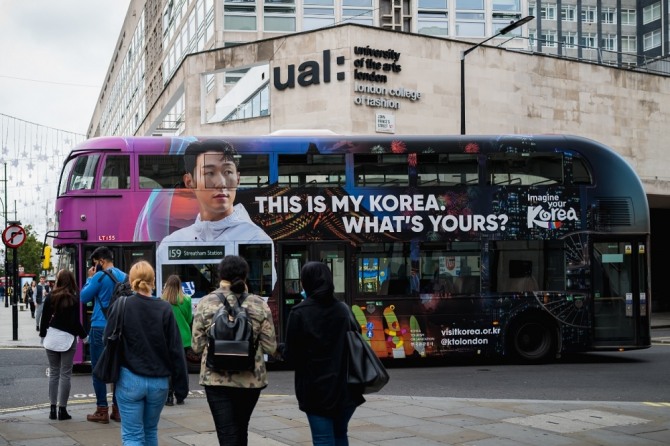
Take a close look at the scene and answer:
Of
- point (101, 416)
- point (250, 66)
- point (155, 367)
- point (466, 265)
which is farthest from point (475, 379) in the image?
point (250, 66)

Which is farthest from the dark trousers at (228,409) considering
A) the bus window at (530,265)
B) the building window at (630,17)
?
the building window at (630,17)

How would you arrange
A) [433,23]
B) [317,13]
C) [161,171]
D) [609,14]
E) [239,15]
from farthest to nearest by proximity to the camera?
Answer: [609,14] < [433,23] < [317,13] < [239,15] < [161,171]

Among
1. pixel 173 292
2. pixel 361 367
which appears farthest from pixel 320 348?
pixel 173 292

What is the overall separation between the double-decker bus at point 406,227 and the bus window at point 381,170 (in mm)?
25

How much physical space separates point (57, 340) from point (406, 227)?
7.28 metres

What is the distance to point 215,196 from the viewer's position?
1443cm

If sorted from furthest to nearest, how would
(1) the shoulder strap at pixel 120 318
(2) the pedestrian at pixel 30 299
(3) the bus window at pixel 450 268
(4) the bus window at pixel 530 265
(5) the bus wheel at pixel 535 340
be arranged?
(2) the pedestrian at pixel 30 299 → (5) the bus wheel at pixel 535 340 → (4) the bus window at pixel 530 265 → (3) the bus window at pixel 450 268 → (1) the shoulder strap at pixel 120 318

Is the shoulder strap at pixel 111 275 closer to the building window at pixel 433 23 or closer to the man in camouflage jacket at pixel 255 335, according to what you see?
the man in camouflage jacket at pixel 255 335

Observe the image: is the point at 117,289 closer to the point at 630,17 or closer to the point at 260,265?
the point at 260,265

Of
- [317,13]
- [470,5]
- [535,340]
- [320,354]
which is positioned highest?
[470,5]

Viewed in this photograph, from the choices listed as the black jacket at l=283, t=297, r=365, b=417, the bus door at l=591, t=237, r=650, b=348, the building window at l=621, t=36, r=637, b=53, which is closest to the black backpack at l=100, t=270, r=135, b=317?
the black jacket at l=283, t=297, r=365, b=417

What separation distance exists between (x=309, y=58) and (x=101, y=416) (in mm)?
20513

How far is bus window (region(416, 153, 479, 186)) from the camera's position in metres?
14.9

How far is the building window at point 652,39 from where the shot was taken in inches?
3329
